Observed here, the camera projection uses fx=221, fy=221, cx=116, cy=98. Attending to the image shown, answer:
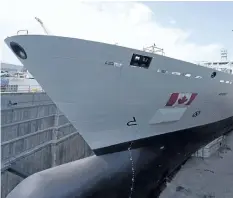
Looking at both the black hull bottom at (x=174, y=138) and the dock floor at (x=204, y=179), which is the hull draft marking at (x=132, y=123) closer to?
the black hull bottom at (x=174, y=138)

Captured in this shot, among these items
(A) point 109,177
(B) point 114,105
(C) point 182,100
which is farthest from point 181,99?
(A) point 109,177

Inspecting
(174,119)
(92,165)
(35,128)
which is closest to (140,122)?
(174,119)

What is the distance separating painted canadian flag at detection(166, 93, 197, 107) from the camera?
21.6ft

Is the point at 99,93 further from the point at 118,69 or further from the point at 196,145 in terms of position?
the point at 196,145

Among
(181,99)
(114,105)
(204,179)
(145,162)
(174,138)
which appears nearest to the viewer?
(114,105)

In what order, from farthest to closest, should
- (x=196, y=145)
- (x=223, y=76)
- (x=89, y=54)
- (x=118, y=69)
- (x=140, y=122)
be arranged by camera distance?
(x=196, y=145)
(x=223, y=76)
(x=140, y=122)
(x=118, y=69)
(x=89, y=54)

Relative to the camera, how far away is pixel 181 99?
22.5ft

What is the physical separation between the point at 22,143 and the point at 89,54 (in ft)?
11.8

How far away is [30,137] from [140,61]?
416 cm

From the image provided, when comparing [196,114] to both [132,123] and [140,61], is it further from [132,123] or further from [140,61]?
[140,61]

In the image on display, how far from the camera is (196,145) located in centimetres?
917

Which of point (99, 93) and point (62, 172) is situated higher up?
point (99, 93)

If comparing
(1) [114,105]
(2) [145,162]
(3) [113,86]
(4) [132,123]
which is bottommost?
(2) [145,162]

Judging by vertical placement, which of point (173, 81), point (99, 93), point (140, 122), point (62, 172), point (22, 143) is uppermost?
point (173, 81)
